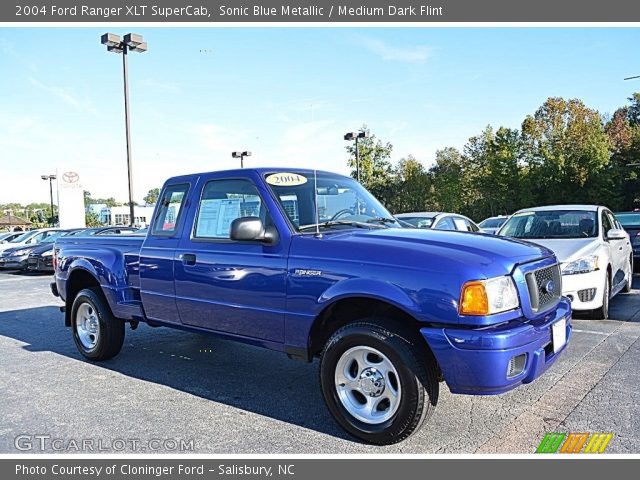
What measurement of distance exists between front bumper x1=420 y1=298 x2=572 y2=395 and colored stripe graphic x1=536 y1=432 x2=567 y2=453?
0.45m

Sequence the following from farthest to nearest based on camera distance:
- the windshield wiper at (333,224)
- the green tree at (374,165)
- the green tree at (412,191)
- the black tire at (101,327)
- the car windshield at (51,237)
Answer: the green tree at (412,191)
the green tree at (374,165)
the car windshield at (51,237)
the black tire at (101,327)
the windshield wiper at (333,224)

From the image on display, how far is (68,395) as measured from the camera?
15.1ft

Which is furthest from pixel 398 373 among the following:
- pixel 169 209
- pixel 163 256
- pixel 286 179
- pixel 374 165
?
pixel 374 165

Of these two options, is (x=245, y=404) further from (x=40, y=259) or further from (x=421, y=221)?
(x=40, y=259)

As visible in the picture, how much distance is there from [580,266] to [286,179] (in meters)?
4.32

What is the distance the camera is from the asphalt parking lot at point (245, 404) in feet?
11.6

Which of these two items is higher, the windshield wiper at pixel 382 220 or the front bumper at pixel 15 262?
the windshield wiper at pixel 382 220

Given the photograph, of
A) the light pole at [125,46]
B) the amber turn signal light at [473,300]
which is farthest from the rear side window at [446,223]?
the light pole at [125,46]

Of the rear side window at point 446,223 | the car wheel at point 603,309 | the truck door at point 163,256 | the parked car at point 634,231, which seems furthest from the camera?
the parked car at point 634,231

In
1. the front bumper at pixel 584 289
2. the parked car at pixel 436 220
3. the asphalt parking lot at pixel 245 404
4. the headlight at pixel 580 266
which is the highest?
the parked car at pixel 436 220

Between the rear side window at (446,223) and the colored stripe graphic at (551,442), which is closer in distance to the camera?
the colored stripe graphic at (551,442)

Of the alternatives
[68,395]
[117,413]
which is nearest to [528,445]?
[117,413]

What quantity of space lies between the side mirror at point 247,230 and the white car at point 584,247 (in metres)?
Result: 4.46

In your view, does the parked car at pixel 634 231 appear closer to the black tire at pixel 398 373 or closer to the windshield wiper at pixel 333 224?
the windshield wiper at pixel 333 224
